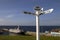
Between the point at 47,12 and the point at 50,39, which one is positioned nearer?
the point at 47,12

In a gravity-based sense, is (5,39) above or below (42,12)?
below

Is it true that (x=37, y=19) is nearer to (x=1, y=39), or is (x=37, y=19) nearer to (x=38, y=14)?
(x=38, y=14)

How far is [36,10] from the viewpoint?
8.29 meters

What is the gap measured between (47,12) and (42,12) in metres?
0.22

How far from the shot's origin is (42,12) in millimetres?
8305

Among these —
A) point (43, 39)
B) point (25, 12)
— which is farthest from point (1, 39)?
point (25, 12)

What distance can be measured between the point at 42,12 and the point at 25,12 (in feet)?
2.40

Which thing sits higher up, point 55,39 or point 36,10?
point 36,10

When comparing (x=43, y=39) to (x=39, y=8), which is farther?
(x=43, y=39)

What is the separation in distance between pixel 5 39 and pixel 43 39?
376 cm

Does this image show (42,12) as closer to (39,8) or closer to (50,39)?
(39,8)

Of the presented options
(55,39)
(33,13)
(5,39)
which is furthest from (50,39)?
(33,13)

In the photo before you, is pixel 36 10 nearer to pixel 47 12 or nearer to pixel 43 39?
pixel 47 12

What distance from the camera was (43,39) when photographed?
18.1m
